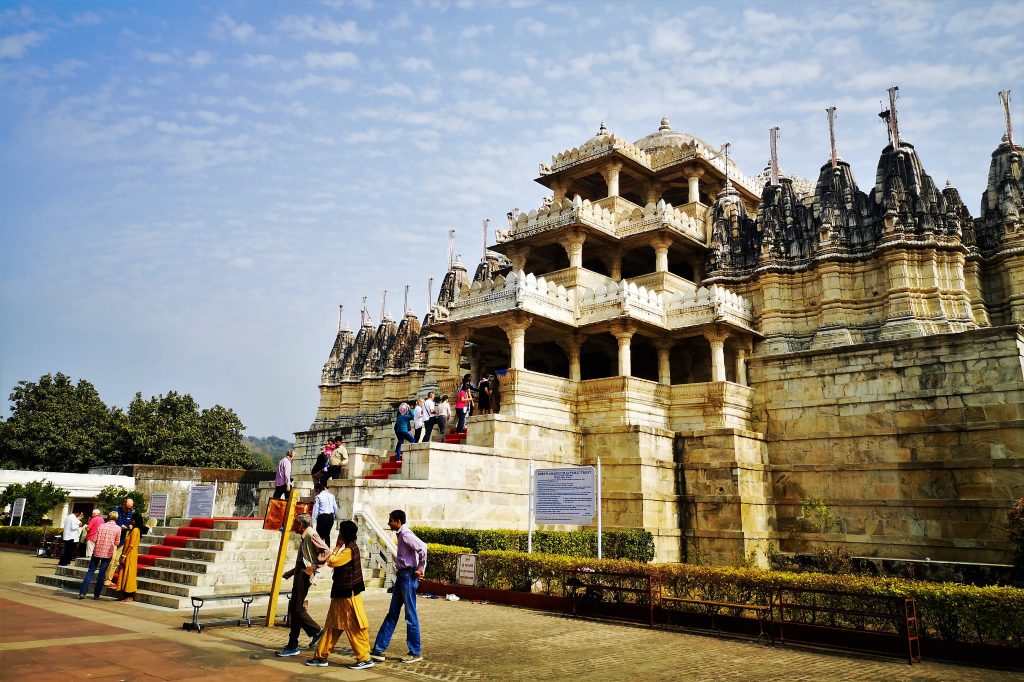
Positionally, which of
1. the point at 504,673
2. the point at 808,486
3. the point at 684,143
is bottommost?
the point at 504,673

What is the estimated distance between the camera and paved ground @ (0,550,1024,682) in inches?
306

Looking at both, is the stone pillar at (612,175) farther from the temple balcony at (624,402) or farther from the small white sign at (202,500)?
the small white sign at (202,500)

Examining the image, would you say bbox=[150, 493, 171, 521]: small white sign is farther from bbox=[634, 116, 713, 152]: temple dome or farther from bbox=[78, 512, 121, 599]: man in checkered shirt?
bbox=[634, 116, 713, 152]: temple dome

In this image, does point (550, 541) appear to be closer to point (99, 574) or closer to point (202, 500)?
point (99, 574)

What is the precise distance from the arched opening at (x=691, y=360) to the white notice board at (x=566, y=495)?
12485mm

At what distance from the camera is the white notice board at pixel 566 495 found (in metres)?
14.3

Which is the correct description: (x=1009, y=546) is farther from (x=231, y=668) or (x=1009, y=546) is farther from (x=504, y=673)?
(x=231, y=668)

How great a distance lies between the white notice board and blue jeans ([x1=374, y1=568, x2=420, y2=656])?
5.82 m

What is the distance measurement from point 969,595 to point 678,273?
938 inches

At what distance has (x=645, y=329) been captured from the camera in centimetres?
2416

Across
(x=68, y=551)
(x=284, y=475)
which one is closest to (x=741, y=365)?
(x=284, y=475)

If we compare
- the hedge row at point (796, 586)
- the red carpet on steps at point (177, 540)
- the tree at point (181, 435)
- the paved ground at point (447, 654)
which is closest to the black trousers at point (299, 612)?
the paved ground at point (447, 654)

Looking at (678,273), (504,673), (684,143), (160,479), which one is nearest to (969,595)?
(504,673)

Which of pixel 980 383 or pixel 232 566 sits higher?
pixel 980 383
